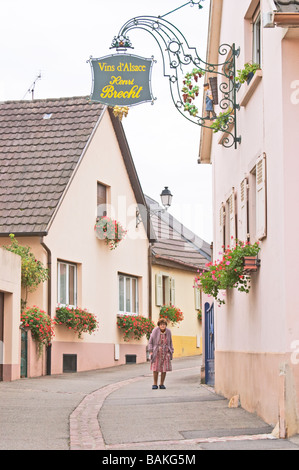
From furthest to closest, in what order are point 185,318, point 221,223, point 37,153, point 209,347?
point 185,318
point 37,153
point 209,347
point 221,223

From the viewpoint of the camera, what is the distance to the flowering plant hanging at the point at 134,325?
2967cm

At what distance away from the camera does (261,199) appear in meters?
12.7

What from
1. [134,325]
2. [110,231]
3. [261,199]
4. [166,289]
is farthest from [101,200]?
[261,199]

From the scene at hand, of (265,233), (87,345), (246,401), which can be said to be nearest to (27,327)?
(87,345)

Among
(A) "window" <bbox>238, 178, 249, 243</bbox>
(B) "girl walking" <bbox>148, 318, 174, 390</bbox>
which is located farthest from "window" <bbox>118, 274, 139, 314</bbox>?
Result: (A) "window" <bbox>238, 178, 249, 243</bbox>

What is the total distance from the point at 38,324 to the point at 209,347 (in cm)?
496

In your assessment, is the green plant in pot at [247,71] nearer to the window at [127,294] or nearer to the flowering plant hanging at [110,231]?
the flowering plant hanging at [110,231]

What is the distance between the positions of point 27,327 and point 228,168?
8243 mm

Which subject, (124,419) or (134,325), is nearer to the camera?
(124,419)

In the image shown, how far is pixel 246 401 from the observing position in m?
13.9

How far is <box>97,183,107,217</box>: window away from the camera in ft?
94.0

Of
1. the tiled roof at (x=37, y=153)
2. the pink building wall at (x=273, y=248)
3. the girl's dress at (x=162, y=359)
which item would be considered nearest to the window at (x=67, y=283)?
the tiled roof at (x=37, y=153)

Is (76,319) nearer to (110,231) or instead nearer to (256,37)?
(110,231)

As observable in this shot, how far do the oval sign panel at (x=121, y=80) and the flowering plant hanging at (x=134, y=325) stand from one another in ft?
53.7
